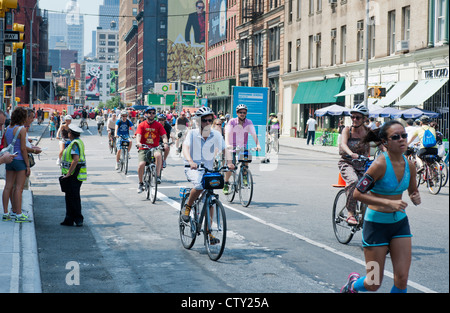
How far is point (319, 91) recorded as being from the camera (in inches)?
1836

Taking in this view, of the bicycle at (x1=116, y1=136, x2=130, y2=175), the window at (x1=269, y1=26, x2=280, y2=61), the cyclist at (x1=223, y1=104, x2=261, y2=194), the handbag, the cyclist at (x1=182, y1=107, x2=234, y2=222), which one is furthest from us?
the window at (x1=269, y1=26, x2=280, y2=61)

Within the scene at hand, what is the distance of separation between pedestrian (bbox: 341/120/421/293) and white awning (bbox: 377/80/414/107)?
29674 millimetres

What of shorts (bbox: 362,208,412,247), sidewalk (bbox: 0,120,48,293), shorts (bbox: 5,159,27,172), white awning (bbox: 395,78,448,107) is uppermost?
white awning (bbox: 395,78,448,107)


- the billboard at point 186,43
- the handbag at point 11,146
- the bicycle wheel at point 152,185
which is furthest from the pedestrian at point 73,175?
the billboard at point 186,43

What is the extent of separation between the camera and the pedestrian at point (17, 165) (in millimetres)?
10375

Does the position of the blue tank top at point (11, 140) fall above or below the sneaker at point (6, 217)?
above

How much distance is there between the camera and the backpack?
16.5 m

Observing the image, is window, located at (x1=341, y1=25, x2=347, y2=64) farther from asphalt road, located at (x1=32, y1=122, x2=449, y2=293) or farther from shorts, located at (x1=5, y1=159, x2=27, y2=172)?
shorts, located at (x1=5, y1=159, x2=27, y2=172)

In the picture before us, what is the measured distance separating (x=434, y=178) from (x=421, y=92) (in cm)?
1611

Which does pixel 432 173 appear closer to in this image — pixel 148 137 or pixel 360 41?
pixel 148 137

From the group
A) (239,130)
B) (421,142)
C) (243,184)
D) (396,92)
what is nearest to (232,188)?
(243,184)

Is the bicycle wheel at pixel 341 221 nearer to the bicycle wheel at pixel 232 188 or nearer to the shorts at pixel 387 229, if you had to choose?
the shorts at pixel 387 229

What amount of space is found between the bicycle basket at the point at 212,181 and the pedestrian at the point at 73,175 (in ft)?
10.4

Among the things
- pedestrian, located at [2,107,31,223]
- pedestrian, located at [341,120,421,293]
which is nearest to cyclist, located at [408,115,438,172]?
pedestrian, located at [2,107,31,223]
